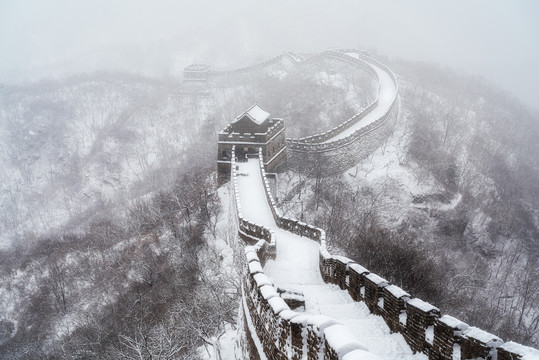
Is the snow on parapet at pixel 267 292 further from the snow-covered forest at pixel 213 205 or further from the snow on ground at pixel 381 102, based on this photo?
the snow on ground at pixel 381 102

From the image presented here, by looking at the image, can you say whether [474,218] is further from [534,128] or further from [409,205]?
[534,128]

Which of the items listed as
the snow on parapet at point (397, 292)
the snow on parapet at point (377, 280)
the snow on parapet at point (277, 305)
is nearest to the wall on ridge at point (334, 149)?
the snow on parapet at point (377, 280)

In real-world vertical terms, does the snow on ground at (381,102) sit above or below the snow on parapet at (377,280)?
below

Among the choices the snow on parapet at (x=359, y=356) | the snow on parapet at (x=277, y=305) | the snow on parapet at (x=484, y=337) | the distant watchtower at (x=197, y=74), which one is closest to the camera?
the snow on parapet at (x=359, y=356)

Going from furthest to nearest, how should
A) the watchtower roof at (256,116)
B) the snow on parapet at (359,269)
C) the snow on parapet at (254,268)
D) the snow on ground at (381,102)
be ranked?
the snow on ground at (381,102) → the watchtower roof at (256,116) → the snow on parapet at (359,269) → the snow on parapet at (254,268)

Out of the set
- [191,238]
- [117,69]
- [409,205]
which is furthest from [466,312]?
[117,69]

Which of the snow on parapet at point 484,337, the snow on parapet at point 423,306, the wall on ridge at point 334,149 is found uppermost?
the snow on parapet at point 484,337

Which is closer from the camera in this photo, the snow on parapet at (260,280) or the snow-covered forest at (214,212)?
the snow on parapet at (260,280)

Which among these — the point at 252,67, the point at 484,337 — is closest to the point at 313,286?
the point at 484,337
